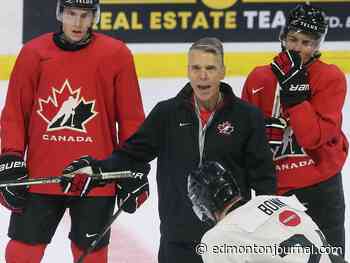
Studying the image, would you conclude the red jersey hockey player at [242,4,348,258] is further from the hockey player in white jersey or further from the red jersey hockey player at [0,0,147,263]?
the hockey player in white jersey

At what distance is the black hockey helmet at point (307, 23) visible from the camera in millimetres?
3262

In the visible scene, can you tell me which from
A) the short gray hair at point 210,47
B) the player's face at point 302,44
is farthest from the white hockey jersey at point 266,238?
the player's face at point 302,44

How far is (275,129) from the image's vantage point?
126 inches

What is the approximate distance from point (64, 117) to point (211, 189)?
1.11 meters

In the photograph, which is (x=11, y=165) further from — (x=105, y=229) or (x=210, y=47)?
(x=210, y=47)

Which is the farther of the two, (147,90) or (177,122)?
(147,90)

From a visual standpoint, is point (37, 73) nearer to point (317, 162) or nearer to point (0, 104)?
point (317, 162)

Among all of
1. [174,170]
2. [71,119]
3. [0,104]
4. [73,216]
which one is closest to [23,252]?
[73,216]

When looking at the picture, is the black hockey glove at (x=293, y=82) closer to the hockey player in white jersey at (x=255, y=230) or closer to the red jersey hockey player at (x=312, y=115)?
the red jersey hockey player at (x=312, y=115)

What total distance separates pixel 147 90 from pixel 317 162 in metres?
1.94

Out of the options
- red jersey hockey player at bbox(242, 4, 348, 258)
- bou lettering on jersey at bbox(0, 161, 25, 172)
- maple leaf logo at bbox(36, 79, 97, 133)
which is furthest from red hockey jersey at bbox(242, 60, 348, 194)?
bou lettering on jersey at bbox(0, 161, 25, 172)

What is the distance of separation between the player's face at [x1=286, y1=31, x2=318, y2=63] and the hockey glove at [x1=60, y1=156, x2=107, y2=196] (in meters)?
0.74

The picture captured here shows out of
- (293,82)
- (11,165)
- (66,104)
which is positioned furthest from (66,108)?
(293,82)

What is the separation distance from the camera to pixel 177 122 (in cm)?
293
